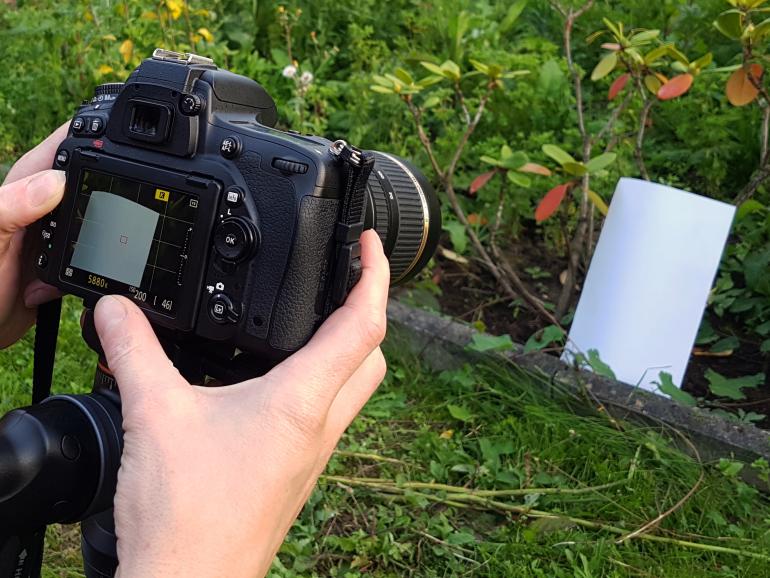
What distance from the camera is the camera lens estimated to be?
3.81 feet

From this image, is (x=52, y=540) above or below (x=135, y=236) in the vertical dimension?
below

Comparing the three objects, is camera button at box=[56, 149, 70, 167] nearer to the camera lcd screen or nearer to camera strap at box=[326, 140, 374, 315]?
the camera lcd screen

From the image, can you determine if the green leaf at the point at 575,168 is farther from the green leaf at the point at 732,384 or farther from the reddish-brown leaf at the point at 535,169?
the green leaf at the point at 732,384

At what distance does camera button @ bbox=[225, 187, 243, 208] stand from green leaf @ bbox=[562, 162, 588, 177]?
3.33ft

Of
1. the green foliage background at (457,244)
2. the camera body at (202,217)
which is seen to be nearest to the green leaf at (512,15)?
the green foliage background at (457,244)

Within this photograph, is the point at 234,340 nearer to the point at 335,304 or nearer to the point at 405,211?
the point at 335,304

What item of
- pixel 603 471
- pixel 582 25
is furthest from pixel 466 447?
pixel 582 25

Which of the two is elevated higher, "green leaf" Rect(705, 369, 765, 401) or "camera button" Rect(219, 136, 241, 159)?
"camera button" Rect(219, 136, 241, 159)

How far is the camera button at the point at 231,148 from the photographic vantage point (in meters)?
0.91

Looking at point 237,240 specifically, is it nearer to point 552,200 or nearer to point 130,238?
point 130,238

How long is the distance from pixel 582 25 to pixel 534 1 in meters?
0.21

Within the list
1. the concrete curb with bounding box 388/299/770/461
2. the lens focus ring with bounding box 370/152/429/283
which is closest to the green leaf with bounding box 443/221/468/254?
the concrete curb with bounding box 388/299/770/461

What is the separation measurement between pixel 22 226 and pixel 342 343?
0.43 meters

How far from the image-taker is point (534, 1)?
2.94 metres
